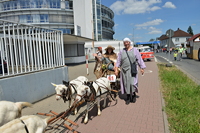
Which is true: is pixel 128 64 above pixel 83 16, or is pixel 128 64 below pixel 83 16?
below

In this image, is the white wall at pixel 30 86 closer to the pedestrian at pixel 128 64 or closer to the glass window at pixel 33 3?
the pedestrian at pixel 128 64

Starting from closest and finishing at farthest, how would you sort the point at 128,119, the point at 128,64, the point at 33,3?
the point at 128,119
the point at 128,64
the point at 33,3

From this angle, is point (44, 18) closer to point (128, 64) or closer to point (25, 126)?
point (128, 64)

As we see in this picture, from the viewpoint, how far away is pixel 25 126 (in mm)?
2039

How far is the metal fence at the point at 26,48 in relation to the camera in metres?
4.55

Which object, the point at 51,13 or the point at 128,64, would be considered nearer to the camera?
the point at 128,64

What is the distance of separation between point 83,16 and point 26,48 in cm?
3552

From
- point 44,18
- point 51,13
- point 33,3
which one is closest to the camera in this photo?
point 33,3

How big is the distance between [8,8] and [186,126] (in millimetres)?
52532

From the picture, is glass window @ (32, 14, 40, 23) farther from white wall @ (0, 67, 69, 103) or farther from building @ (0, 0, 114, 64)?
white wall @ (0, 67, 69, 103)

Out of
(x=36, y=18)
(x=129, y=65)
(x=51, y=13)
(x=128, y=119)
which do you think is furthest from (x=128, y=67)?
(x=36, y=18)

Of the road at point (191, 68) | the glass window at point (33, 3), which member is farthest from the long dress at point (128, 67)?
the glass window at point (33, 3)

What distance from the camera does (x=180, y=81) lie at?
7828mm

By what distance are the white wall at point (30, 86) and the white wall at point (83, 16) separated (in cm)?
3300
